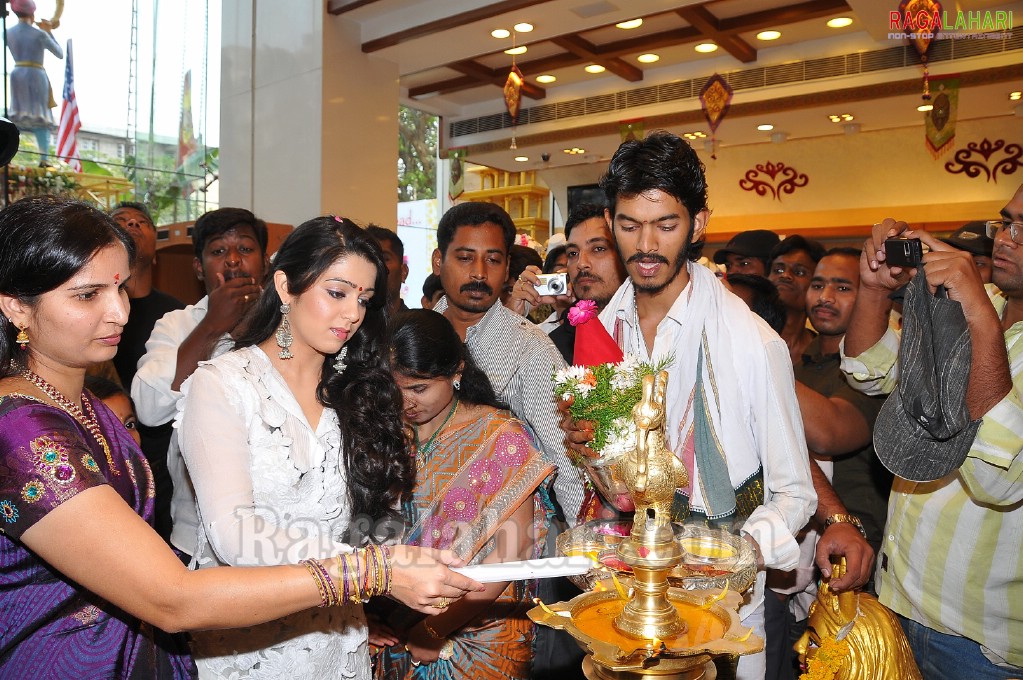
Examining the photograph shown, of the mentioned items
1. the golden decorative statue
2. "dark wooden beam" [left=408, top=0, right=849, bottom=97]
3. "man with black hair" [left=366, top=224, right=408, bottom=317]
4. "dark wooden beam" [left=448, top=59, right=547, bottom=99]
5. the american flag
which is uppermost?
"dark wooden beam" [left=448, top=59, right=547, bottom=99]

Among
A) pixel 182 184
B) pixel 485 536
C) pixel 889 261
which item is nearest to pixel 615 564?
pixel 485 536

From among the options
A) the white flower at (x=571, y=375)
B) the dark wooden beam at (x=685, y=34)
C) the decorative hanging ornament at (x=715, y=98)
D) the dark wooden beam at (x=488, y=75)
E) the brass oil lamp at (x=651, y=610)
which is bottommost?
the brass oil lamp at (x=651, y=610)

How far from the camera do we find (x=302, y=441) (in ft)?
5.63

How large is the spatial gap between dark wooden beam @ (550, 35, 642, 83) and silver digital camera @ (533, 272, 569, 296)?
4.37 metres

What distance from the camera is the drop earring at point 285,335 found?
5.90ft

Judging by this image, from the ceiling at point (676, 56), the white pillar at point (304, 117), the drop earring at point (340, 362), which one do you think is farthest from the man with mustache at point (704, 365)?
the white pillar at point (304, 117)

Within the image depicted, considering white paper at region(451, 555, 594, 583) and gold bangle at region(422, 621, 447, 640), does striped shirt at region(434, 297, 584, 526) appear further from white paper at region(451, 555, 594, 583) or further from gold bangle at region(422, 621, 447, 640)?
white paper at region(451, 555, 594, 583)

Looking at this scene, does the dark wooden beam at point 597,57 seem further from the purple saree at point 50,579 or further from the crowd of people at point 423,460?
the purple saree at point 50,579

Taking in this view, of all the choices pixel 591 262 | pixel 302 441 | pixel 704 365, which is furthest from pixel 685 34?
pixel 302 441

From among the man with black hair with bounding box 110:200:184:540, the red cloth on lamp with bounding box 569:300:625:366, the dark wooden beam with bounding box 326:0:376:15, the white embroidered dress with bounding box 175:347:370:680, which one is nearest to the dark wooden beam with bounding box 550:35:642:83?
the dark wooden beam with bounding box 326:0:376:15

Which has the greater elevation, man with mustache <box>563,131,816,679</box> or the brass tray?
man with mustache <box>563,131,816,679</box>

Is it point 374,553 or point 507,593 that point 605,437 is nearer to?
point 374,553

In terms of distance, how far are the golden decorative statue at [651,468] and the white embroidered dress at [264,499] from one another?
0.73m

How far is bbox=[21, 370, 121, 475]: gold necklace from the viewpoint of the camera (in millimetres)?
1413
